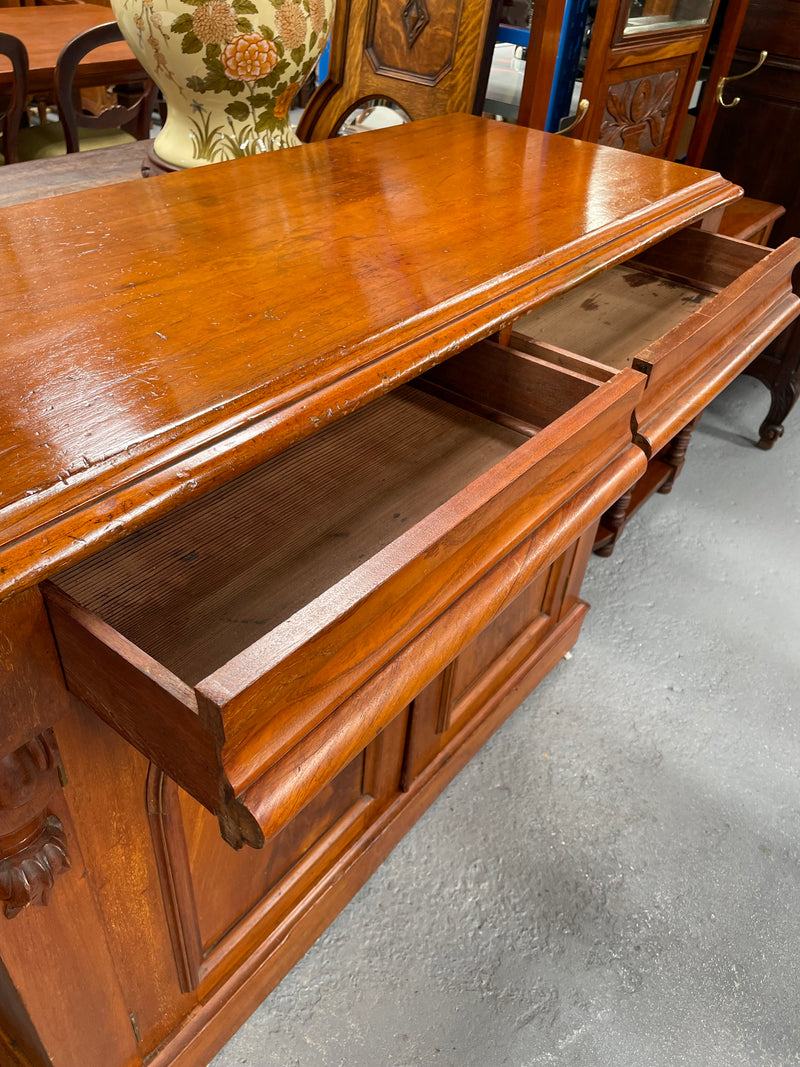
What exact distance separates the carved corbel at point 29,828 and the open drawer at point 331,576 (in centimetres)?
7

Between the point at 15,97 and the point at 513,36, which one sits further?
the point at 513,36

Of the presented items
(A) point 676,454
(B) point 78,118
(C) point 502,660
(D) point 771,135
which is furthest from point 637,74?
(B) point 78,118

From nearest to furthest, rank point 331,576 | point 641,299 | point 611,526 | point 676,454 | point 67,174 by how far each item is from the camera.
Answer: point 331,576, point 67,174, point 641,299, point 611,526, point 676,454

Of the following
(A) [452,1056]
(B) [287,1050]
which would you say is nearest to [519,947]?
(A) [452,1056]

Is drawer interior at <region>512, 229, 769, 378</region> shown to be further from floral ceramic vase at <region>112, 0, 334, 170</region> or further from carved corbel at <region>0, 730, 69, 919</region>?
carved corbel at <region>0, 730, 69, 919</region>

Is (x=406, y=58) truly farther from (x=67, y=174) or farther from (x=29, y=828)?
(x=29, y=828)

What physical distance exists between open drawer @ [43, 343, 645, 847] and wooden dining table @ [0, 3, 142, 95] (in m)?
1.79

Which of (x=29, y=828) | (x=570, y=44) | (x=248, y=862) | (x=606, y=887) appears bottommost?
(x=606, y=887)

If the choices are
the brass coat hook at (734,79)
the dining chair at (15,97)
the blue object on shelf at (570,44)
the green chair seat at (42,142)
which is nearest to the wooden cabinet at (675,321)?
the blue object on shelf at (570,44)

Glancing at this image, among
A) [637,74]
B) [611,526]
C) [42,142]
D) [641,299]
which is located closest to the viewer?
[641,299]

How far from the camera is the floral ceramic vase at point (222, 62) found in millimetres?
776

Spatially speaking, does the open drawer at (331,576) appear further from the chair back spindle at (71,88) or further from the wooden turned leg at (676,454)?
the chair back spindle at (71,88)

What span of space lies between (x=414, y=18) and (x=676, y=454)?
109 centimetres

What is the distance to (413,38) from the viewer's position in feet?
3.85
